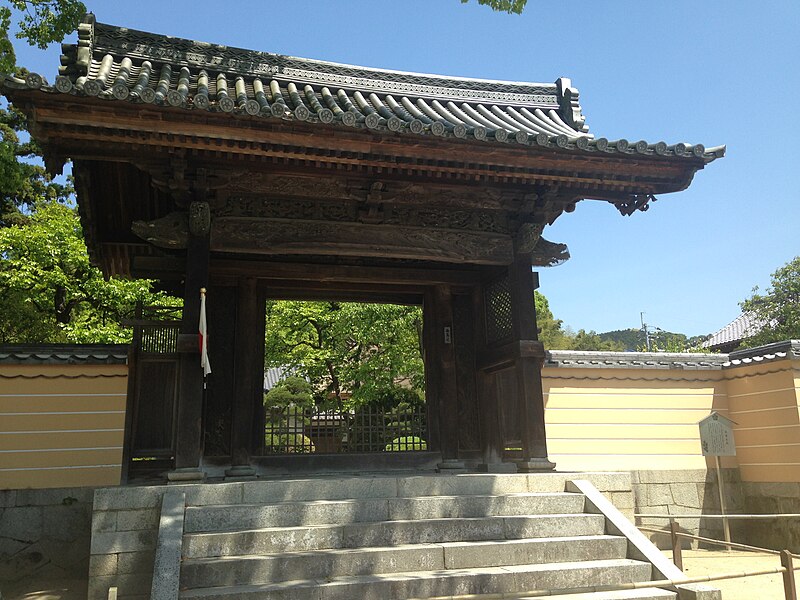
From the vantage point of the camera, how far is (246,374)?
8578mm

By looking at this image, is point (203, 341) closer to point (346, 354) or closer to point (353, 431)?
point (353, 431)

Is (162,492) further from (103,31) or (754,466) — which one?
(754,466)

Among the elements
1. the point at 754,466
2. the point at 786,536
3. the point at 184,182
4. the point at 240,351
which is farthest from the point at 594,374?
the point at 184,182

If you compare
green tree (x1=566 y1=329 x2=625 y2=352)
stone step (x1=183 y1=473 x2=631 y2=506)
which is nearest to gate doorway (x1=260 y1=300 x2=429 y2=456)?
stone step (x1=183 y1=473 x2=631 y2=506)

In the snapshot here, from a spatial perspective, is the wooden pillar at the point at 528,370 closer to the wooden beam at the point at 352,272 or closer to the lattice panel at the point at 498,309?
the lattice panel at the point at 498,309

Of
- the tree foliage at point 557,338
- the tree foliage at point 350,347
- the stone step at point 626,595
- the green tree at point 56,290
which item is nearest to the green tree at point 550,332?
the tree foliage at point 557,338

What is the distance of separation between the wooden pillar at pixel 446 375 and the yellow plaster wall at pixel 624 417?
60.8 inches

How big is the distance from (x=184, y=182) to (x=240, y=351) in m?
2.57

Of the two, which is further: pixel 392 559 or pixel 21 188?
pixel 21 188

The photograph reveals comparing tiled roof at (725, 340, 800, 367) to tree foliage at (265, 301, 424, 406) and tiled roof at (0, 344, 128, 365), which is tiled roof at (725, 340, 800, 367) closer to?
tree foliage at (265, 301, 424, 406)

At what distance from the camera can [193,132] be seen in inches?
245

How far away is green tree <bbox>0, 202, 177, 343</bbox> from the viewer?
16938 mm

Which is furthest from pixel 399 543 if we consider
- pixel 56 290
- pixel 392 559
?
pixel 56 290

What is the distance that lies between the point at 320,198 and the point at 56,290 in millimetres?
13837
